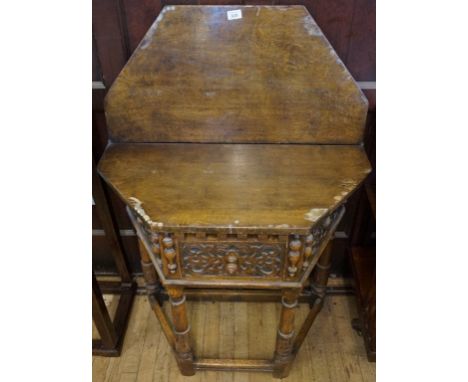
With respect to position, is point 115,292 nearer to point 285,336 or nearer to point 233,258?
point 285,336

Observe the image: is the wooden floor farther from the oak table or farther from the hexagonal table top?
the hexagonal table top

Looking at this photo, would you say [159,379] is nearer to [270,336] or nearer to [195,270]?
[270,336]

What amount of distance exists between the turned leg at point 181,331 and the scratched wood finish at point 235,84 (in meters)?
0.44

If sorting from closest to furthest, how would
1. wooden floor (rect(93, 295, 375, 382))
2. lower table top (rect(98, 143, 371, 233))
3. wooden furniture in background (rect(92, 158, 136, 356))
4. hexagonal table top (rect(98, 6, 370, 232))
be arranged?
lower table top (rect(98, 143, 371, 233))
hexagonal table top (rect(98, 6, 370, 232))
wooden furniture in background (rect(92, 158, 136, 356))
wooden floor (rect(93, 295, 375, 382))

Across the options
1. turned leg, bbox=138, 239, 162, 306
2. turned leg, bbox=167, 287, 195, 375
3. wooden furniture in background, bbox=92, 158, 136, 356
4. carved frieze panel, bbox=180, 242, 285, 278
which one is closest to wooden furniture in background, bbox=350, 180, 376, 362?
carved frieze panel, bbox=180, 242, 285, 278

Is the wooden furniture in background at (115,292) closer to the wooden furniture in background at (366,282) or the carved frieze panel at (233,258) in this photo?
the carved frieze panel at (233,258)

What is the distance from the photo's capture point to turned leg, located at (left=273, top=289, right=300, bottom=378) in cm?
109

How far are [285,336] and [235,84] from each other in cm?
74

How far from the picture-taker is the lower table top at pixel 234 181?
2.99 feet

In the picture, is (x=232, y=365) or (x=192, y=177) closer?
(x=192, y=177)

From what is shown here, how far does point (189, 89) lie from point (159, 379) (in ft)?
3.24

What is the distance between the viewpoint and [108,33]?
3.86ft

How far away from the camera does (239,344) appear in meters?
1.53

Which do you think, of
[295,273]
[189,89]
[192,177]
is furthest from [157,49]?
[295,273]
